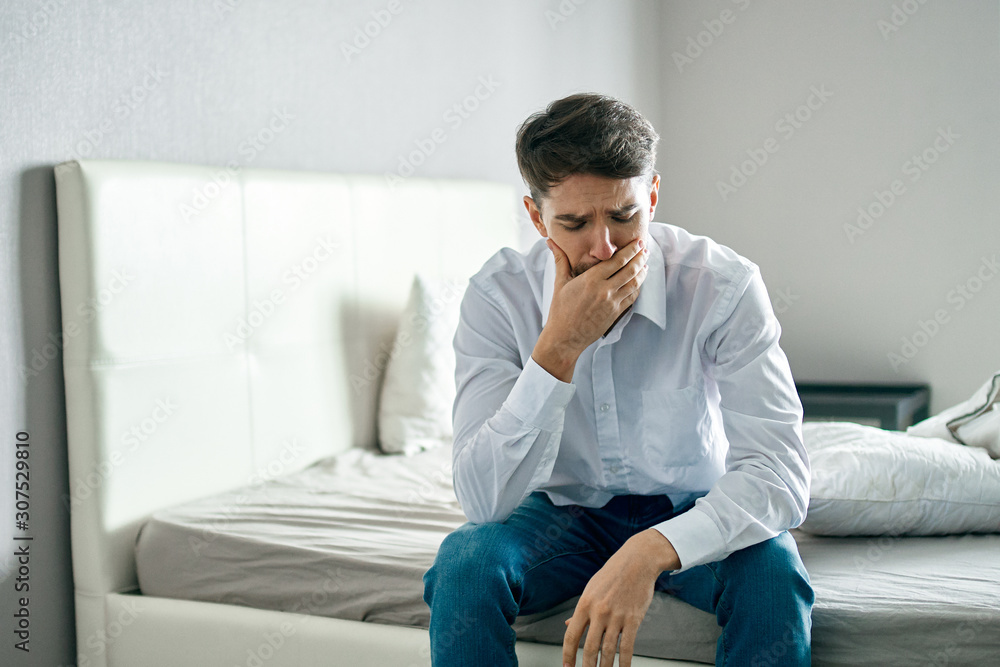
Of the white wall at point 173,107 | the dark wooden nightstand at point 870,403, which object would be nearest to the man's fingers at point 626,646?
the white wall at point 173,107

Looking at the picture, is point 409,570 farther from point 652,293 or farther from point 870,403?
point 870,403

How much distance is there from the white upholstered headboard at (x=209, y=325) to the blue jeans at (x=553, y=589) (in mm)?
733

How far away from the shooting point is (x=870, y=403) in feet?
9.69

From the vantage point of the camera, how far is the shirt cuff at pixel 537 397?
1.22 m

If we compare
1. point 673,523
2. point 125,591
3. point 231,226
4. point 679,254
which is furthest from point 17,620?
point 679,254

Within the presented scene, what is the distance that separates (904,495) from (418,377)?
1.17 m

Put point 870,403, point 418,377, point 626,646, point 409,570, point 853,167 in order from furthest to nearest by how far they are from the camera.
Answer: point 853,167, point 870,403, point 418,377, point 409,570, point 626,646

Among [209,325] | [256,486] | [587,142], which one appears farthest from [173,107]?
[587,142]

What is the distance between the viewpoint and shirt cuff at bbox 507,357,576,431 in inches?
48.0

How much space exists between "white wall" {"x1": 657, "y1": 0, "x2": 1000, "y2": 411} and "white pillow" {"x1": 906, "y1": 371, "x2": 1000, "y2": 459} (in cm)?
166

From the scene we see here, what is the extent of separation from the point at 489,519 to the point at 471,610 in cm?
18

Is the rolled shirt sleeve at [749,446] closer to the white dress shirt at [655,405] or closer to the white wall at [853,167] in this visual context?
the white dress shirt at [655,405]

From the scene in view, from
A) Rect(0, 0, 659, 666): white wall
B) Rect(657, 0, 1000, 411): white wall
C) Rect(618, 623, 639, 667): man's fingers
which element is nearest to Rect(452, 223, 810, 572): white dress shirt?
Rect(618, 623, 639, 667): man's fingers

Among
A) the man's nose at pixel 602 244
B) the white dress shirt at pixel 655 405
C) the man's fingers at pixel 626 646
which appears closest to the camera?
the man's fingers at pixel 626 646
